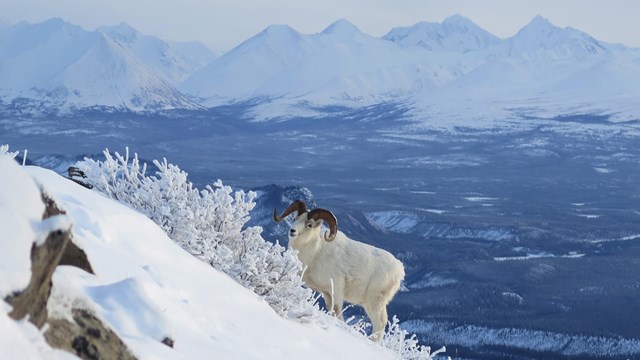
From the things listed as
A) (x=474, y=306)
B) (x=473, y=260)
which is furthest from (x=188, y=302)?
(x=473, y=260)

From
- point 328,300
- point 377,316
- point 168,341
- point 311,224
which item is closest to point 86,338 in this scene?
point 168,341

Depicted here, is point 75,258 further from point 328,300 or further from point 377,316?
point 377,316

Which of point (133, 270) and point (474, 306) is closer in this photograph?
point (133, 270)

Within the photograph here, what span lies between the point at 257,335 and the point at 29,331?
3.97 metres

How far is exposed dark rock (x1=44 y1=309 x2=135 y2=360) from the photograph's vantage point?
5.26m

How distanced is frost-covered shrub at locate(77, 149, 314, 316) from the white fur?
2701mm

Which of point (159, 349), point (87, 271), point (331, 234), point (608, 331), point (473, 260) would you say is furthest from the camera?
point (473, 260)

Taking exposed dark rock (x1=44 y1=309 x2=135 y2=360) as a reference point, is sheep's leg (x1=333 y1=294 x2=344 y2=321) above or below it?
below

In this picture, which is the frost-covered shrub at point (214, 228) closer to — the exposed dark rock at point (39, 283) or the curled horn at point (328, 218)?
the curled horn at point (328, 218)

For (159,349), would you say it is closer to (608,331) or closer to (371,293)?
(371,293)

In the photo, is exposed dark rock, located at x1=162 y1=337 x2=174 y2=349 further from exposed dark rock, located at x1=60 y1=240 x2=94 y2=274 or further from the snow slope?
exposed dark rock, located at x1=60 y1=240 x2=94 y2=274

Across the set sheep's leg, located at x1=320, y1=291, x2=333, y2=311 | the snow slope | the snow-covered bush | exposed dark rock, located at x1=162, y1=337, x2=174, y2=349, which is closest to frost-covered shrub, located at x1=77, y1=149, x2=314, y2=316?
the snow-covered bush

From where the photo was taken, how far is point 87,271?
22.9 ft

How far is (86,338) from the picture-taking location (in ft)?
18.0
